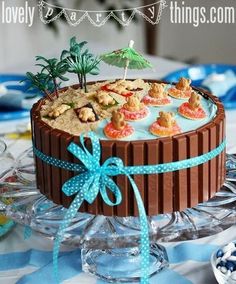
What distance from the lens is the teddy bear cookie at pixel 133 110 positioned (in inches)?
38.7

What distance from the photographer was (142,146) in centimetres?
91

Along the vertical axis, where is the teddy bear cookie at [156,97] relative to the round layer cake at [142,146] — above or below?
above

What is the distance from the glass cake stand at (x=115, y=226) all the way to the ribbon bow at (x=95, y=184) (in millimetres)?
26

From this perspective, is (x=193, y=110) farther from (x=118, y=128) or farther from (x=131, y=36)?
(x=131, y=36)

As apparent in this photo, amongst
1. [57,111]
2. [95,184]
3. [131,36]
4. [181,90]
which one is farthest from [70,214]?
[131,36]

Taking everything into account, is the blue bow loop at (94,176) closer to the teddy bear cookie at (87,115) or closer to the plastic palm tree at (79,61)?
the teddy bear cookie at (87,115)

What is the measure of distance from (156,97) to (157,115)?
0.05m

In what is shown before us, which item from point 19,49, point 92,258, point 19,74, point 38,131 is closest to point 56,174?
point 38,131

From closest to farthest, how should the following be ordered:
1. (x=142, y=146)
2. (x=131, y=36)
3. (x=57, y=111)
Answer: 1. (x=142, y=146)
2. (x=57, y=111)
3. (x=131, y=36)

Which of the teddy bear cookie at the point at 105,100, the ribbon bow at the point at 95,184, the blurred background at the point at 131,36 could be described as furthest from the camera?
the blurred background at the point at 131,36

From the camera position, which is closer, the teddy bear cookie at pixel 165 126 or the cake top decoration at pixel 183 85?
the teddy bear cookie at pixel 165 126

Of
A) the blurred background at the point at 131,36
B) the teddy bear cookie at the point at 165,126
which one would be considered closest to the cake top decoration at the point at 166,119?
the teddy bear cookie at the point at 165,126

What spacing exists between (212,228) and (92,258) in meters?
0.21

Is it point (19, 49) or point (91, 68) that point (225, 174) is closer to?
point (91, 68)
